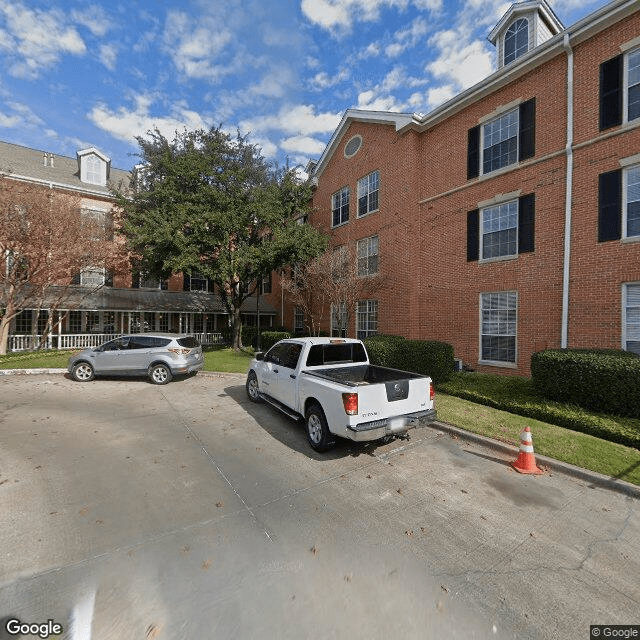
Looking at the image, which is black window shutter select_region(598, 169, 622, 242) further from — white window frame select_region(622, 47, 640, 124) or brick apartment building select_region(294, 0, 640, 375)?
white window frame select_region(622, 47, 640, 124)

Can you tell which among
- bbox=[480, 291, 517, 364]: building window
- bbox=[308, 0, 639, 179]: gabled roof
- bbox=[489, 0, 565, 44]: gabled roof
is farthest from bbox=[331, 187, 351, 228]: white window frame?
bbox=[480, 291, 517, 364]: building window

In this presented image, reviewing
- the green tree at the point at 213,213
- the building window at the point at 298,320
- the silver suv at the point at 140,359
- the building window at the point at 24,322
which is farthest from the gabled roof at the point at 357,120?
the building window at the point at 24,322

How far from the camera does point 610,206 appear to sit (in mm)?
9031

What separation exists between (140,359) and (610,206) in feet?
50.7

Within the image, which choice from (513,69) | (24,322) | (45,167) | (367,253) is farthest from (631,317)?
(45,167)

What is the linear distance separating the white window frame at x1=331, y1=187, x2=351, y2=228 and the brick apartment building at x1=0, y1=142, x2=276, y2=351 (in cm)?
683

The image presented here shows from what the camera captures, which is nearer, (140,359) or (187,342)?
(140,359)

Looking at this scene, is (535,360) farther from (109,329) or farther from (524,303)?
(109,329)

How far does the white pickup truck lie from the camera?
16.2ft

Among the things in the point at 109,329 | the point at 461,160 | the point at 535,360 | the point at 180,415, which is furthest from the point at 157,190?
the point at 535,360

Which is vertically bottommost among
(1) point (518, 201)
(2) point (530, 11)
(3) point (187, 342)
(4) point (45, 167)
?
(3) point (187, 342)

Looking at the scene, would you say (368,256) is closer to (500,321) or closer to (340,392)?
(500,321)

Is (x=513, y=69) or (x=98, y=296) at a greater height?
(x=513, y=69)

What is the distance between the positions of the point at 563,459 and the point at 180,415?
7703 mm
